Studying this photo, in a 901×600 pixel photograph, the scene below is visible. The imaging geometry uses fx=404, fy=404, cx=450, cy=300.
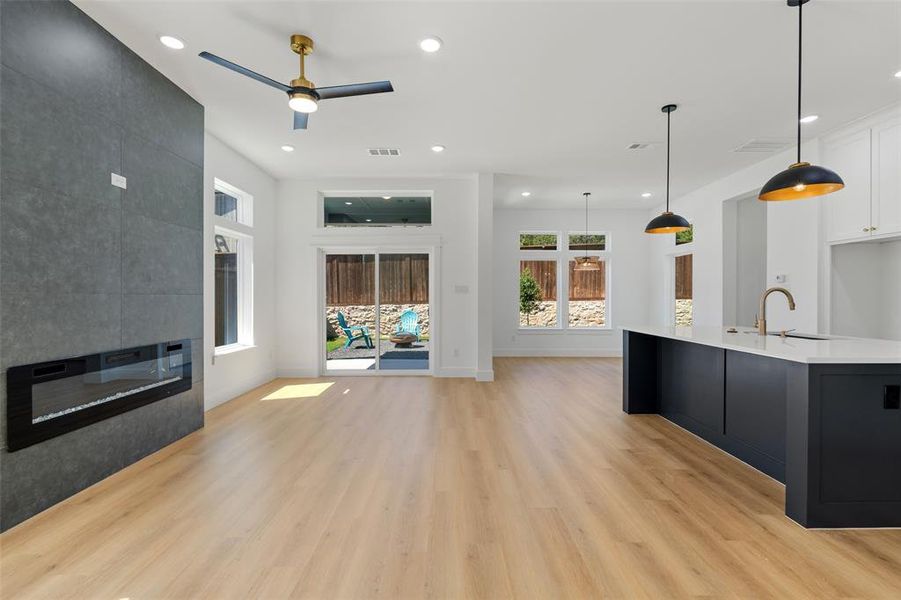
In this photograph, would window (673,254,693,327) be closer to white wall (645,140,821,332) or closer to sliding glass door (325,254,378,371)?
white wall (645,140,821,332)

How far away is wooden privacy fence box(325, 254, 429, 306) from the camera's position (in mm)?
6438

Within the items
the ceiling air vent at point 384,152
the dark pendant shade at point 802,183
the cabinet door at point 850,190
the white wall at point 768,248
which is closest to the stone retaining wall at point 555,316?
the white wall at point 768,248

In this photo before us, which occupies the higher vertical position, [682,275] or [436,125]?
[436,125]

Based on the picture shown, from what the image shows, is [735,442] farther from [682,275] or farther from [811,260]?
[682,275]

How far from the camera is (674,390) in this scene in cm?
399

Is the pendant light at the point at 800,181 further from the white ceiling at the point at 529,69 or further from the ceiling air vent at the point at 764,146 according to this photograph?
the ceiling air vent at the point at 764,146

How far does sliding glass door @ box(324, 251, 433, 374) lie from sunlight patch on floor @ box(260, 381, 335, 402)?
0.72 meters

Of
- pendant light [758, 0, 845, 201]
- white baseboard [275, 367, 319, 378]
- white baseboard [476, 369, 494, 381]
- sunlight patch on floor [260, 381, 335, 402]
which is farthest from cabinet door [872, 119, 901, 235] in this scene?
white baseboard [275, 367, 319, 378]

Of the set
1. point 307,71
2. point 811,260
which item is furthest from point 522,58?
point 811,260

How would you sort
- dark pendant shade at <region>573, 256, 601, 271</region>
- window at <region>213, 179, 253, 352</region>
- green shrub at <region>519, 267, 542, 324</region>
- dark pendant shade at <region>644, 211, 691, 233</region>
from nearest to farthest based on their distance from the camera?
dark pendant shade at <region>644, 211, 691, 233</region> < window at <region>213, 179, 253, 352</region> < dark pendant shade at <region>573, 256, 601, 271</region> < green shrub at <region>519, 267, 542, 324</region>

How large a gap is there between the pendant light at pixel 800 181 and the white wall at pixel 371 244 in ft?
13.1

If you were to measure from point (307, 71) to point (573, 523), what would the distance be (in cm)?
382

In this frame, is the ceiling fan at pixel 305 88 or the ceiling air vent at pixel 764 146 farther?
the ceiling air vent at pixel 764 146

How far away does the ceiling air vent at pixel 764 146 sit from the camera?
4.81 metres
